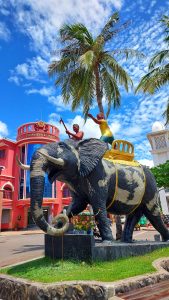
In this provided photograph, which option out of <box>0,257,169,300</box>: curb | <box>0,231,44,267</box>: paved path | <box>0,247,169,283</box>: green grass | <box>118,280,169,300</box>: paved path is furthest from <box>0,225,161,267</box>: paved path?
<box>118,280,169,300</box>: paved path

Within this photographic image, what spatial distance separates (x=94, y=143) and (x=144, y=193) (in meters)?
1.73

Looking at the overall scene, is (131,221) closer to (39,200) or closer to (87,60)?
(39,200)

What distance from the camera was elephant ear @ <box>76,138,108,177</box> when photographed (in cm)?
544

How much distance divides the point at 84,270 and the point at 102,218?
122 cm

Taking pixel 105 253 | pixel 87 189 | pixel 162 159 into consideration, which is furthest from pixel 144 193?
pixel 162 159

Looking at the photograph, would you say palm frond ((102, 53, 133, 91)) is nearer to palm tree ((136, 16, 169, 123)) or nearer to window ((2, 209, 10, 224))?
palm tree ((136, 16, 169, 123))

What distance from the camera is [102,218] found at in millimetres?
5398

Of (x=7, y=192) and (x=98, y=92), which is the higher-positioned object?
(x=98, y=92)

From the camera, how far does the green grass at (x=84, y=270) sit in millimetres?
3951

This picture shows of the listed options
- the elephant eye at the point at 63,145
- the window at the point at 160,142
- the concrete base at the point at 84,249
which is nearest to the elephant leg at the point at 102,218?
the concrete base at the point at 84,249

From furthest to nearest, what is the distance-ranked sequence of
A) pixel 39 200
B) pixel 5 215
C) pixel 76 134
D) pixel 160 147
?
pixel 160 147 → pixel 5 215 → pixel 76 134 → pixel 39 200

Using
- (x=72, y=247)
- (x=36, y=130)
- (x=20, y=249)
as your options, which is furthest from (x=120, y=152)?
(x=36, y=130)

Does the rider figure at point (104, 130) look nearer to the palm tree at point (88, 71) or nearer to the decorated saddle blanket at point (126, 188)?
the decorated saddle blanket at point (126, 188)

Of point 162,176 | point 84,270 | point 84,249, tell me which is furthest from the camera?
point 162,176
